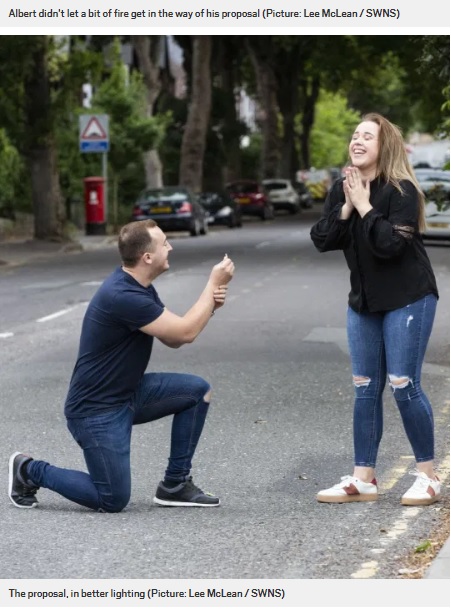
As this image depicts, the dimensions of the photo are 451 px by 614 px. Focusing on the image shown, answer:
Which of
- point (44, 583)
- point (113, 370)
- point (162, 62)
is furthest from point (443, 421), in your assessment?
point (162, 62)

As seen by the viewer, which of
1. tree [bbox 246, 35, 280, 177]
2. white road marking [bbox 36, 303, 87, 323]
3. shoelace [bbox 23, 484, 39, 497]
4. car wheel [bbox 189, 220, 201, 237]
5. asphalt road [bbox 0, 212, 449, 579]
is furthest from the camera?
tree [bbox 246, 35, 280, 177]

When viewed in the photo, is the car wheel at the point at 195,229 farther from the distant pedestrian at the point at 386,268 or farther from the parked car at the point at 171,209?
the distant pedestrian at the point at 386,268

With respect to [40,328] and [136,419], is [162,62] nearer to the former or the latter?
[40,328]

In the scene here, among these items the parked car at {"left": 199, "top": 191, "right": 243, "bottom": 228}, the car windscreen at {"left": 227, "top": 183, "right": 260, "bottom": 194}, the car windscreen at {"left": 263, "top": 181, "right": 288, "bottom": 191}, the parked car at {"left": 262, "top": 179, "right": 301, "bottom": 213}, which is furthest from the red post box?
the car windscreen at {"left": 263, "top": 181, "right": 288, "bottom": 191}

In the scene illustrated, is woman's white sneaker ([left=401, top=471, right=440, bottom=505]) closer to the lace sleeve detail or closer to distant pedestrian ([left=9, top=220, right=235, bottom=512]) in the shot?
distant pedestrian ([left=9, top=220, right=235, bottom=512])

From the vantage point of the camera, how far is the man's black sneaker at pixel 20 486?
767 cm

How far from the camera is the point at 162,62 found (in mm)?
77062

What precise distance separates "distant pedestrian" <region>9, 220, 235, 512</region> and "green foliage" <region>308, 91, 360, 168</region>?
102m

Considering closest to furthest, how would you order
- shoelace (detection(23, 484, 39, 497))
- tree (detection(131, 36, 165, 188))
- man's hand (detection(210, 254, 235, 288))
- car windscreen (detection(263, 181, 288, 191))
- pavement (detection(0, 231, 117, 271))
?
1. man's hand (detection(210, 254, 235, 288))
2. shoelace (detection(23, 484, 39, 497))
3. pavement (detection(0, 231, 117, 271))
4. tree (detection(131, 36, 165, 188))
5. car windscreen (detection(263, 181, 288, 191))

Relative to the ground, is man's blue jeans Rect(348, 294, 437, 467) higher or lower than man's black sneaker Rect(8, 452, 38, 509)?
higher

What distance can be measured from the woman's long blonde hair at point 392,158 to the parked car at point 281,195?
56736 mm

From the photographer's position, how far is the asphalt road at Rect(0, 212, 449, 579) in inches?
257

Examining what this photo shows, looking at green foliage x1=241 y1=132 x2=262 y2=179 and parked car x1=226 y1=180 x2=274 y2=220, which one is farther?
green foliage x1=241 y1=132 x2=262 y2=179

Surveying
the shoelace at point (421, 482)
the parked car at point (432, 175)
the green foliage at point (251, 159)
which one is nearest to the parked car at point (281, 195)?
the green foliage at point (251, 159)
